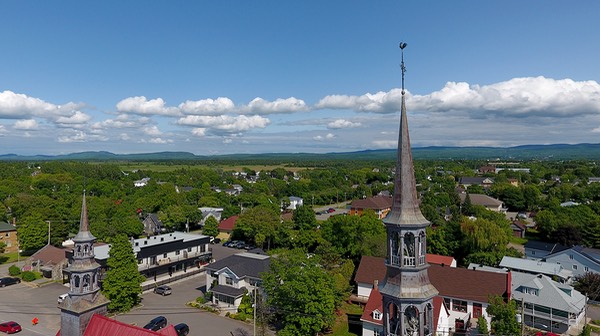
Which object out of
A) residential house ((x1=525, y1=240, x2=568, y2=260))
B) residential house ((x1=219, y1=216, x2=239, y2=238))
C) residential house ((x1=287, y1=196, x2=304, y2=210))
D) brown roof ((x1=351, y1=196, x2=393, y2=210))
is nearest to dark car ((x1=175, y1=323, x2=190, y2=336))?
residential house ((x1=219, y1=216, x2=239, y2=238))

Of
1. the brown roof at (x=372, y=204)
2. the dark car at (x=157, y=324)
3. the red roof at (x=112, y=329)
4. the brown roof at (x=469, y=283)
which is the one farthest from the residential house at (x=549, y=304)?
the brown roof at (x=372, y=204)

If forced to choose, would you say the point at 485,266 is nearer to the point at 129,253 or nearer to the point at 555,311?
the point at 555,311

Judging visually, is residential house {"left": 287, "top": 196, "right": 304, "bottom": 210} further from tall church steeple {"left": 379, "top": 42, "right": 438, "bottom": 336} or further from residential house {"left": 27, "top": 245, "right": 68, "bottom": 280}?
tall church steeple {"left": 379, "top": 42, "right": 438, "bottom": 336}

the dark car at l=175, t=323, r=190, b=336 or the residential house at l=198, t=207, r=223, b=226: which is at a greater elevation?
the residential house at l=198, t=207, r=223, b=226

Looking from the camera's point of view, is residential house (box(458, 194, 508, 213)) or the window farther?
residential house (box(458, 194, 508, 213))

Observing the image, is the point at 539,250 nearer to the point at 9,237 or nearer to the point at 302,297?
the point at 302,297

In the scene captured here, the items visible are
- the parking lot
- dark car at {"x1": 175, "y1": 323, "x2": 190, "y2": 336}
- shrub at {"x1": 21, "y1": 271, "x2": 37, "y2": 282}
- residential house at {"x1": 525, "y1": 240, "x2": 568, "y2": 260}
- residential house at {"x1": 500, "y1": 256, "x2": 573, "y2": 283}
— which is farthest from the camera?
residential house at {"x1": 525, "y1": 240, "x2": 568, "y2": 260}
